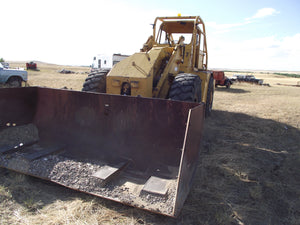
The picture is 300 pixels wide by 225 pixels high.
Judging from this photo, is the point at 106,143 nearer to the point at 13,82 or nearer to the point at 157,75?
the point at 157,75

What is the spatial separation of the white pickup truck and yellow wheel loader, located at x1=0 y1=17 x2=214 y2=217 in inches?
362

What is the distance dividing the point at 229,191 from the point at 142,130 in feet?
4.88

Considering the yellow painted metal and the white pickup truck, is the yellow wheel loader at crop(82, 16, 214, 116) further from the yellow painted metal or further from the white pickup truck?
the white pickup truck

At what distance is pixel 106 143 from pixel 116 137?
204mm

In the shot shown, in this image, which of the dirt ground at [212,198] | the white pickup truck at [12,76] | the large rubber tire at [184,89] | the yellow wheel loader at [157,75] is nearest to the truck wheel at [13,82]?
the white pickup truck at [12,76]

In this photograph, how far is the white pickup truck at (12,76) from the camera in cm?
1201

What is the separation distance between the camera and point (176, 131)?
3.49 m

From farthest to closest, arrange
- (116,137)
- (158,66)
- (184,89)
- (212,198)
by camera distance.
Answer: (158,66)
(184,89)
(116,137)
(212,198)

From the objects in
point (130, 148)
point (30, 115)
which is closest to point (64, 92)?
point (30, 115)

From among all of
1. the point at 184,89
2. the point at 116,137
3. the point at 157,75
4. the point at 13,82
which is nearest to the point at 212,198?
the point at 116,137

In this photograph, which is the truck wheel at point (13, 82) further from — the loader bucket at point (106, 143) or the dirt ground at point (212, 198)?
the dirt ground at point (212, 198)

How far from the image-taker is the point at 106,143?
3.95 meters

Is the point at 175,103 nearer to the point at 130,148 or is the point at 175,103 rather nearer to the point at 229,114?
the point at 130,148

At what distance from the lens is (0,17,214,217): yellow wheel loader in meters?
2.86
